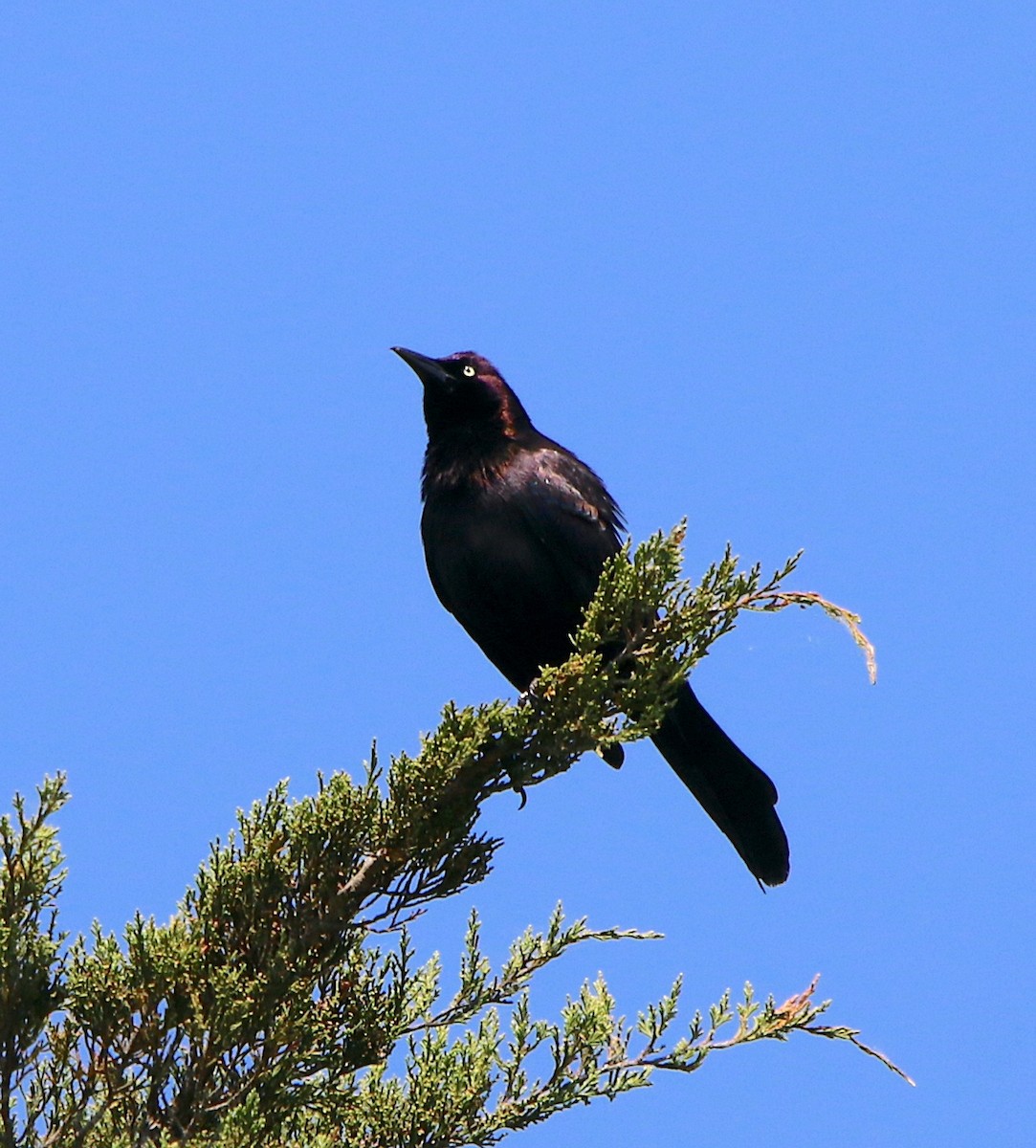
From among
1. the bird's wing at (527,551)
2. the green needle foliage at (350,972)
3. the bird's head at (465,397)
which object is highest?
the bird's head at (465,397)

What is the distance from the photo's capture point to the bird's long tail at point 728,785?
4.88 meters

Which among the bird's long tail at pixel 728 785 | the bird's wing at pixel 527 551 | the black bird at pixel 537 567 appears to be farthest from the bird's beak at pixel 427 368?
the bird's long tail at pixel 728 785

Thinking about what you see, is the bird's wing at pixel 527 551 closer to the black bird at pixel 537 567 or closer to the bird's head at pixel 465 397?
the black bird at pixel 537 567

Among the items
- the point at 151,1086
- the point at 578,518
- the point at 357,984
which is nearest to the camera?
the point at 151,1086

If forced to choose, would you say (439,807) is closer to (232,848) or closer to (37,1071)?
(232,848)

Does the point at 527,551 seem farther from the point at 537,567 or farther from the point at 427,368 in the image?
the point at 427,368

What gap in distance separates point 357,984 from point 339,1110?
1.16 feet

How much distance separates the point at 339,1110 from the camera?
12.3ft

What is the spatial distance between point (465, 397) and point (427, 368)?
217 millimetres

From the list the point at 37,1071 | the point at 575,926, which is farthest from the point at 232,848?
the point at 575,926

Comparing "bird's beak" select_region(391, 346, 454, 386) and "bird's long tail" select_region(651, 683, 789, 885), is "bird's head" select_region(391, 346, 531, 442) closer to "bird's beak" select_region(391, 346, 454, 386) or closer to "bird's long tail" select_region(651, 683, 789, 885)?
"bird's beak" select_region(391, 346, 454, 386)

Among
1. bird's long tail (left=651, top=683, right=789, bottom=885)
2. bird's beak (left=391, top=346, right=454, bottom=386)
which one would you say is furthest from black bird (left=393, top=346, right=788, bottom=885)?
bird's beak (left=391, top=346, right=454, bottom=386)

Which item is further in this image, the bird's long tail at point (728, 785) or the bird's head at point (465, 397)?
the bird's head at point (465, 397)

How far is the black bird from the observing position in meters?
4.92
